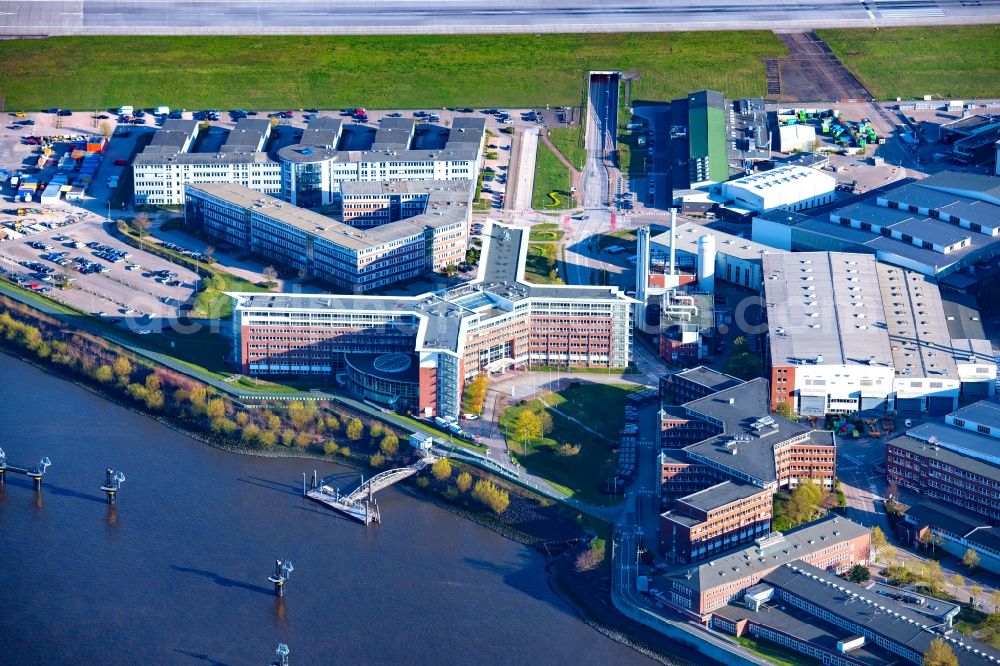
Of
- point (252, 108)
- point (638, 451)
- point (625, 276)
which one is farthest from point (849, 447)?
point (252, 108)

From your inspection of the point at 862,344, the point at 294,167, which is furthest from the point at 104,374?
the point at 862,344

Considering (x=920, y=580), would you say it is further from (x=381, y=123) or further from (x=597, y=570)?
(x=381, y=123)

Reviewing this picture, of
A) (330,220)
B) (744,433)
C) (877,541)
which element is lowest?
(877,541)

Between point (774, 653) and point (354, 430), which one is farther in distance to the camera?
point (354, 430)

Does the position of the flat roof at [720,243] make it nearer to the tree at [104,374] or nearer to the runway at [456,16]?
the tree at [104,374]

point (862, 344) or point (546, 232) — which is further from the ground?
point (546, 232)

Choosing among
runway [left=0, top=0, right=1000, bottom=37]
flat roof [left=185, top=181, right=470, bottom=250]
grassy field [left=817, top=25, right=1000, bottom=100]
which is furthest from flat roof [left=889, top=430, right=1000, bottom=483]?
runway [left=0, top=0, right=1000, bottom=37]

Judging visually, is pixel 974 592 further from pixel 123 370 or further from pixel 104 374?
pixel 104 374
